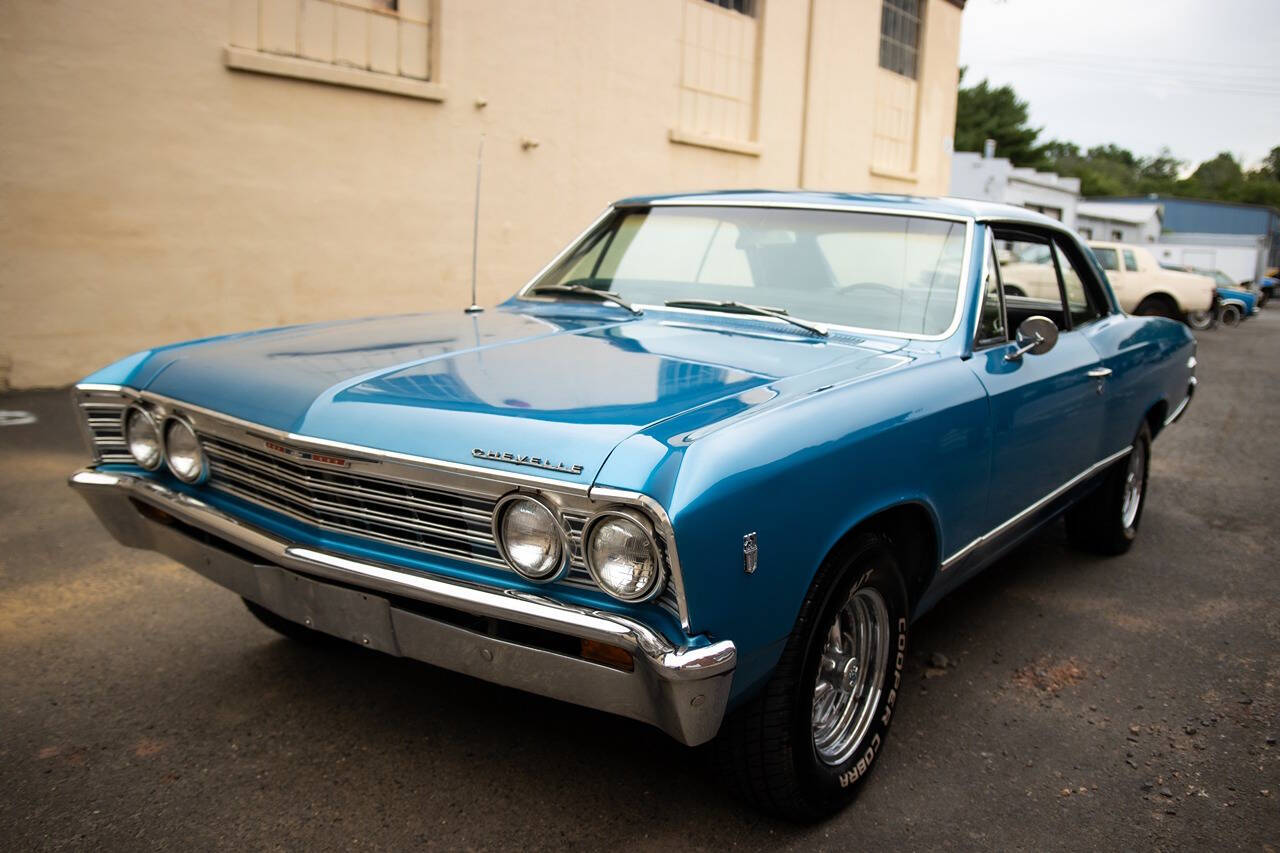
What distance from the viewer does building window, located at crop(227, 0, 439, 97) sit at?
7500 millimetres

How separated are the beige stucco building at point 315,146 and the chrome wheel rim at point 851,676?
20.8ft

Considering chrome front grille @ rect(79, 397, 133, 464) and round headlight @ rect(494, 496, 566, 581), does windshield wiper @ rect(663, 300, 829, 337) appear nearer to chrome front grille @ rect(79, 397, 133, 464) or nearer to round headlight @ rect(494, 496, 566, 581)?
round headlight @ rect(494, 496, 566, 581)

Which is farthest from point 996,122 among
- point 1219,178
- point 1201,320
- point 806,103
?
point 1219,178

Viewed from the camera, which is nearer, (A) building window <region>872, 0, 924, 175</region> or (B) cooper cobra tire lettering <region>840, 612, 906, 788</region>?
(B) cooper cobra tire lettering <region>840, 612, 906, 788</region>

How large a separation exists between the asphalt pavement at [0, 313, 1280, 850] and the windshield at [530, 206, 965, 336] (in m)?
1.23

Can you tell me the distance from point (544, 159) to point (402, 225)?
174 centimetres

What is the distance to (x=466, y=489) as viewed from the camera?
2.12 m

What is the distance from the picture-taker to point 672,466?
194 centimetres

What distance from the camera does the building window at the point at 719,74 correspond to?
11234 millimetres

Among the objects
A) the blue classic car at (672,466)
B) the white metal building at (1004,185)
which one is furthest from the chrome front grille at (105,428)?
the white metal building at (1004,185)

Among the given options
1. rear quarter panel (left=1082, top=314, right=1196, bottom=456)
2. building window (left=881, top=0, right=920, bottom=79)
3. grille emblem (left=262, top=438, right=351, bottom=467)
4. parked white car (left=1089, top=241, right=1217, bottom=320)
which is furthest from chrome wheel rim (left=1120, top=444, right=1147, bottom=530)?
parked white car (left=1089, top=241, right=1217, bottom=320)

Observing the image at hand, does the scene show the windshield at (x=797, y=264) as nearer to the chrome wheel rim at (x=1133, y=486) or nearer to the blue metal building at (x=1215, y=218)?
the chrome wheel rim at (x=1133, y=486)

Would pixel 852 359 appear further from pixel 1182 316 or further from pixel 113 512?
pixel 1182 316

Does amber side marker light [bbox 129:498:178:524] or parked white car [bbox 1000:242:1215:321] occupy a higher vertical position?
parked white car [bbox 1000:242:1215:321]
